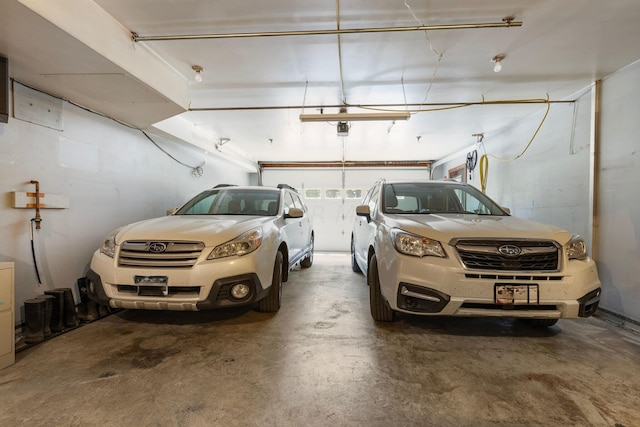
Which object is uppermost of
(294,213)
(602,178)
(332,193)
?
(332,193)

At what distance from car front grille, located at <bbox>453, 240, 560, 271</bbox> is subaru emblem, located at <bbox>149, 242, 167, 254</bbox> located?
2522 millimetres

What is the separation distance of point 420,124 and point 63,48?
514 cm

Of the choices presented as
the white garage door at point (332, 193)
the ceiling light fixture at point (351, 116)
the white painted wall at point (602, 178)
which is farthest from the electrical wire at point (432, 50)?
the white garage door at point (332, 193)

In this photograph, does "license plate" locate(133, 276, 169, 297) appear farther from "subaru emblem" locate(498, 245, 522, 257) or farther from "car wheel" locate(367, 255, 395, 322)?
"subaru emblem" locate(498, 245, 522, 257)

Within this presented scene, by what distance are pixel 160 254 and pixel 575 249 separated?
3.57 metres

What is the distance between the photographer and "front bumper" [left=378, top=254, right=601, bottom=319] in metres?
2.16

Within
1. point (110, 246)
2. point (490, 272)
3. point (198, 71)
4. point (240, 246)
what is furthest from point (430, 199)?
point (110, 246)

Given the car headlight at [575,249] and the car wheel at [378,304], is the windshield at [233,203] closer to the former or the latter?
the car wheel at [378,304]

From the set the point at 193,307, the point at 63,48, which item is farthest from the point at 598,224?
the point at 63,48

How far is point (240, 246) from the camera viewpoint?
271 centimetres

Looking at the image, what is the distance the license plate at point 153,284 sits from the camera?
246cm

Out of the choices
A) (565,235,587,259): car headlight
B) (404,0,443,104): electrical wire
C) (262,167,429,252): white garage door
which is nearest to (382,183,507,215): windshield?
(565,235,587,259): car headlight

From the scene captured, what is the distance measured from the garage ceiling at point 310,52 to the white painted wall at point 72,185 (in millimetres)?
410

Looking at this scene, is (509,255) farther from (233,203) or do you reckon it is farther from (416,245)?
(233,203)
